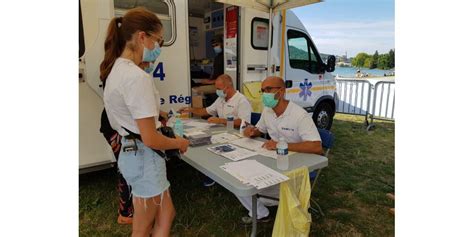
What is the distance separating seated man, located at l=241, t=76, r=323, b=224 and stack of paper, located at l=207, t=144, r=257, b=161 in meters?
0.20

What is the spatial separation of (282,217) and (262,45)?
2930mm

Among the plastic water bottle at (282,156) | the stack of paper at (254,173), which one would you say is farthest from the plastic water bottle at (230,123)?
the plastic water bottle at (282,156)

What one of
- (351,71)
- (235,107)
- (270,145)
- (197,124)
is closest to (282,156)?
(270,145)

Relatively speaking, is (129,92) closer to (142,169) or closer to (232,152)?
(142,169)

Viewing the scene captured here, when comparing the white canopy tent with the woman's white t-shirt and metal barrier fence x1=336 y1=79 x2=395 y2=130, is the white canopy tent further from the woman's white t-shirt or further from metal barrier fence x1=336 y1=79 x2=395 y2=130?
metal barrier fence x1=336 y1=79 x2=395 y2=130

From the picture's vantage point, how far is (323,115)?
5539mm

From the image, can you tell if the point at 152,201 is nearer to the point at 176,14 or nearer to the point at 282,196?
the point at 282,196

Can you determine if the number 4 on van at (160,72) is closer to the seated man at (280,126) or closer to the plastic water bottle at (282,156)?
the seated man at (280,126)

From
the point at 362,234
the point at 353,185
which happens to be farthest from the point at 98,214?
the point at 353,185

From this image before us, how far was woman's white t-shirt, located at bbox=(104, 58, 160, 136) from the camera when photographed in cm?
117

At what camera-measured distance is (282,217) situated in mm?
1624

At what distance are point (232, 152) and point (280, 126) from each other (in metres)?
0.55

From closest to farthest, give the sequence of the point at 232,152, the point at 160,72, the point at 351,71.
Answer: the point at 232,152 → the point at 160,72 → the point at 351,71

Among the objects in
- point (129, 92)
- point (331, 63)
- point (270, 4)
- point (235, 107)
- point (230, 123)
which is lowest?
point (230, 123)
